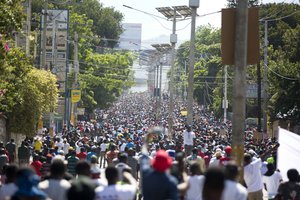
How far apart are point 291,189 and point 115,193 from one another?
384 cm

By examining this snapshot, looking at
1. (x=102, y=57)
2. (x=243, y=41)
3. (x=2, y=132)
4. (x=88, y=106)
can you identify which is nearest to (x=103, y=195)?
(x=243, y=41)

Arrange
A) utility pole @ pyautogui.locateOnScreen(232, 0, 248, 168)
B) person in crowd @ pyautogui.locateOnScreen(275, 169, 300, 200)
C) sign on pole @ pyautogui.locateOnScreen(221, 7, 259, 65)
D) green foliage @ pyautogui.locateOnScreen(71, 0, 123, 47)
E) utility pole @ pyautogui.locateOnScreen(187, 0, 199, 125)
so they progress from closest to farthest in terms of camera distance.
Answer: person in crowd @ pyautogui.locateOnScreen(275, 169, 300, 200) → utility pole @ pyautogui.locateOnScreen(232, 0, 248, 168) → sign on pole @ pyautogui.locateOnScreen(221, 7, 259, 65) → utility pole @ pyautogui.locateOnScreen(187, 0, 199, 125) → green foliage @ pyautogui.locateOnScreen(71, 0, 123, 47)

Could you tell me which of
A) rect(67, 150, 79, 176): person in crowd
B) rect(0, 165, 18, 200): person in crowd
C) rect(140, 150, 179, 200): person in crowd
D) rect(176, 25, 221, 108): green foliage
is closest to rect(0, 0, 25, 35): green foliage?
rect(67, 150, 79, 176): person in crowd

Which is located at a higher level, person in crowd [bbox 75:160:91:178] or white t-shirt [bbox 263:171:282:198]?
person in crowd [bbox 75:160:91:178]

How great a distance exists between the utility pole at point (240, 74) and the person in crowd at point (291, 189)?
187 cm

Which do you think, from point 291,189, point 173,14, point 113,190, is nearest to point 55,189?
point 113,190

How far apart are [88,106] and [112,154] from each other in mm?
61960

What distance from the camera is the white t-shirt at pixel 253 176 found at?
50.3 ft

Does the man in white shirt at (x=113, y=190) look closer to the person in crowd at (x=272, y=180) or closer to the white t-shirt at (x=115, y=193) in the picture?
the white t-shirt at (x=115, y=193)

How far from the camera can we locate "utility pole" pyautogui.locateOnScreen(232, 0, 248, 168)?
14312mm

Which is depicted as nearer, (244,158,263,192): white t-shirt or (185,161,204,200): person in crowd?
(185,161,204,200): person in crowd

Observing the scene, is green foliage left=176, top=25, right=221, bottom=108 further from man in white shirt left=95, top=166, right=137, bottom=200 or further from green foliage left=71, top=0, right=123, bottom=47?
man in white shirt left=95, top=166, right=137, bottom=200

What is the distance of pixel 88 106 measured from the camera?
8675 centimetres

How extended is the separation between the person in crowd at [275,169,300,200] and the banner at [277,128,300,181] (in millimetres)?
1103
